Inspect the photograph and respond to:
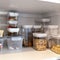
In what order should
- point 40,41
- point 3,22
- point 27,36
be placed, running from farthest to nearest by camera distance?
point 3,22 < point 27,36 < point 40,41

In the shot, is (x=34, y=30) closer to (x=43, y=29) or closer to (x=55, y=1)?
(x=43, y=29)

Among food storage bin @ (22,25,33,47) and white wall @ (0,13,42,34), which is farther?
white wall @ (0,13,42,34)

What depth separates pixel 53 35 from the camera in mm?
1202

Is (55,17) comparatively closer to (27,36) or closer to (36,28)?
(36,28)

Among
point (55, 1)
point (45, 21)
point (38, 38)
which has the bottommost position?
point (38, 38)

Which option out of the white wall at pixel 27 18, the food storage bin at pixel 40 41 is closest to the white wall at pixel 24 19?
the white wall at pixel 27 18

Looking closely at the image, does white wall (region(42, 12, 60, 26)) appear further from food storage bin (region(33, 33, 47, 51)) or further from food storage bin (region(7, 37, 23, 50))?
food storage bin (region(7, 37, 23, 50))

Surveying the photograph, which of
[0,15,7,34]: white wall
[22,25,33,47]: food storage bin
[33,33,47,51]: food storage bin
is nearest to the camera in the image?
[33,33,47,51]: food storage bin

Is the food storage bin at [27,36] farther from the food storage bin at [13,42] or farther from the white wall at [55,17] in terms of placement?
the white wall at [55,17]

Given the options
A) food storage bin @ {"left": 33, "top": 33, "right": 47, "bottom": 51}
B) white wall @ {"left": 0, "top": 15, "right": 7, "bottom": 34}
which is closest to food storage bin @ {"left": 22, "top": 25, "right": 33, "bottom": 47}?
food storage bin @ {"left": 33, "top": 33, "right": 47, "bottom": 51}

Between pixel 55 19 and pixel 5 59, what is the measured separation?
818 mm

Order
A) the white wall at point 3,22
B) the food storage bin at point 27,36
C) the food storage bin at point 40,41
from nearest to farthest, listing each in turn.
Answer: the food storage bin at point 40,41, the food storage bin at point 27,36, the white wall at point 3,22

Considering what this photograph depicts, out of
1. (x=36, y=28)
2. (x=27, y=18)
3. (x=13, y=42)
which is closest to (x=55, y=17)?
(x=36, y=28)

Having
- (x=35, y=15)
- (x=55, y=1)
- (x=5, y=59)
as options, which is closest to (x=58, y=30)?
(x=35, y=15)
